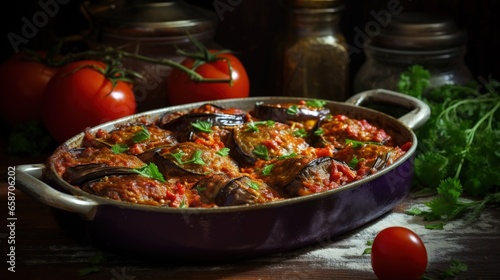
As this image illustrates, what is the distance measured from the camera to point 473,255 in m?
2.68

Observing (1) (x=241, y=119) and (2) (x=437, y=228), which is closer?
(2) (x=437, y=228)

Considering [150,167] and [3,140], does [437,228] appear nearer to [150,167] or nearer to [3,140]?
[150,167]

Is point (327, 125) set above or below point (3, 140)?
above

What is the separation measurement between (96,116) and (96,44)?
2.12 ft

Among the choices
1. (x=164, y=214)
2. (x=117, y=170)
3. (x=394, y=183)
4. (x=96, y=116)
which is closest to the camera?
(x=164, y=214)

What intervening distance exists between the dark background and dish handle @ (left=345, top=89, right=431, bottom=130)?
99cm

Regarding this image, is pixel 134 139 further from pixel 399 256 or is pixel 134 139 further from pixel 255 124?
pixel 399 256

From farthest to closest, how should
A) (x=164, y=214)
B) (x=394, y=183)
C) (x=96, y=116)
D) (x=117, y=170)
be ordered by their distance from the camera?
1. (x=96, y=116)
2. (x=394, y=183)
3. (x=117, y=170)
4. (x=164, y=214)

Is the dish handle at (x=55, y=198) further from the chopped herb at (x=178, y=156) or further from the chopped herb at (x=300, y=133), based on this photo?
the chopped herb at (x=300, y=133)

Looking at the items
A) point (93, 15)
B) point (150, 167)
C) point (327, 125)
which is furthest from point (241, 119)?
point (93, 15)

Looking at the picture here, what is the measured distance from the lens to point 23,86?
3916mm

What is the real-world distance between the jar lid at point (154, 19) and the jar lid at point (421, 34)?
35.9 inches

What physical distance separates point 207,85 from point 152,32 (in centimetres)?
40

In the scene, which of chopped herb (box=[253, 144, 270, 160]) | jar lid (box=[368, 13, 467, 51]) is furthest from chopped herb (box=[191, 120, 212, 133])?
jar lid (box=[368, 13, 467, 51])
